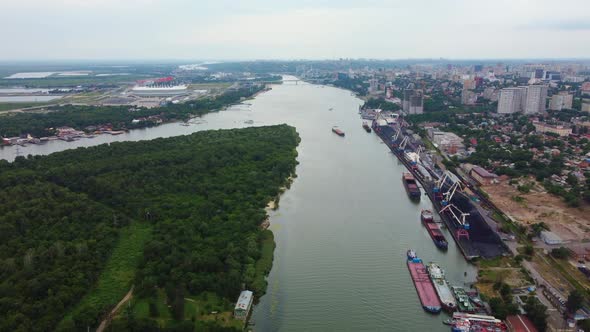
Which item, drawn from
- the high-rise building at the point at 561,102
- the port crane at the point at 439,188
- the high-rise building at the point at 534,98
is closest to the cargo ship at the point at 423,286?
the port crane at the point at 439,188

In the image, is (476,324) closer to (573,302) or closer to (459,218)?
(573,302)

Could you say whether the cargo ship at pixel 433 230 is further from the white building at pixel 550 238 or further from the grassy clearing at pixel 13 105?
the grassy clearing at pixel 13 105

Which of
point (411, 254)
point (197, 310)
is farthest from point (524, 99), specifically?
point (197, 310)

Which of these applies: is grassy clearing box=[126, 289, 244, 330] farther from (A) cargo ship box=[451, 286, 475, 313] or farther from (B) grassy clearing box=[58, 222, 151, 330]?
(A) cargo ship box=[451, 286, 475, 313]

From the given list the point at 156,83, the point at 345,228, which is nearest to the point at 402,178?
the point at 345,228

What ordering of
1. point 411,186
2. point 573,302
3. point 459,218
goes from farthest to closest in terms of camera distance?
point 411,186, point 459,218, point 573,302

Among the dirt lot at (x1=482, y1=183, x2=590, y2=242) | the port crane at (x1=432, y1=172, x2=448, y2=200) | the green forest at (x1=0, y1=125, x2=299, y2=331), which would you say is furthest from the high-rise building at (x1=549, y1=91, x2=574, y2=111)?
the green forest at (x1=0, y1=125, x2=299, y2=331)
